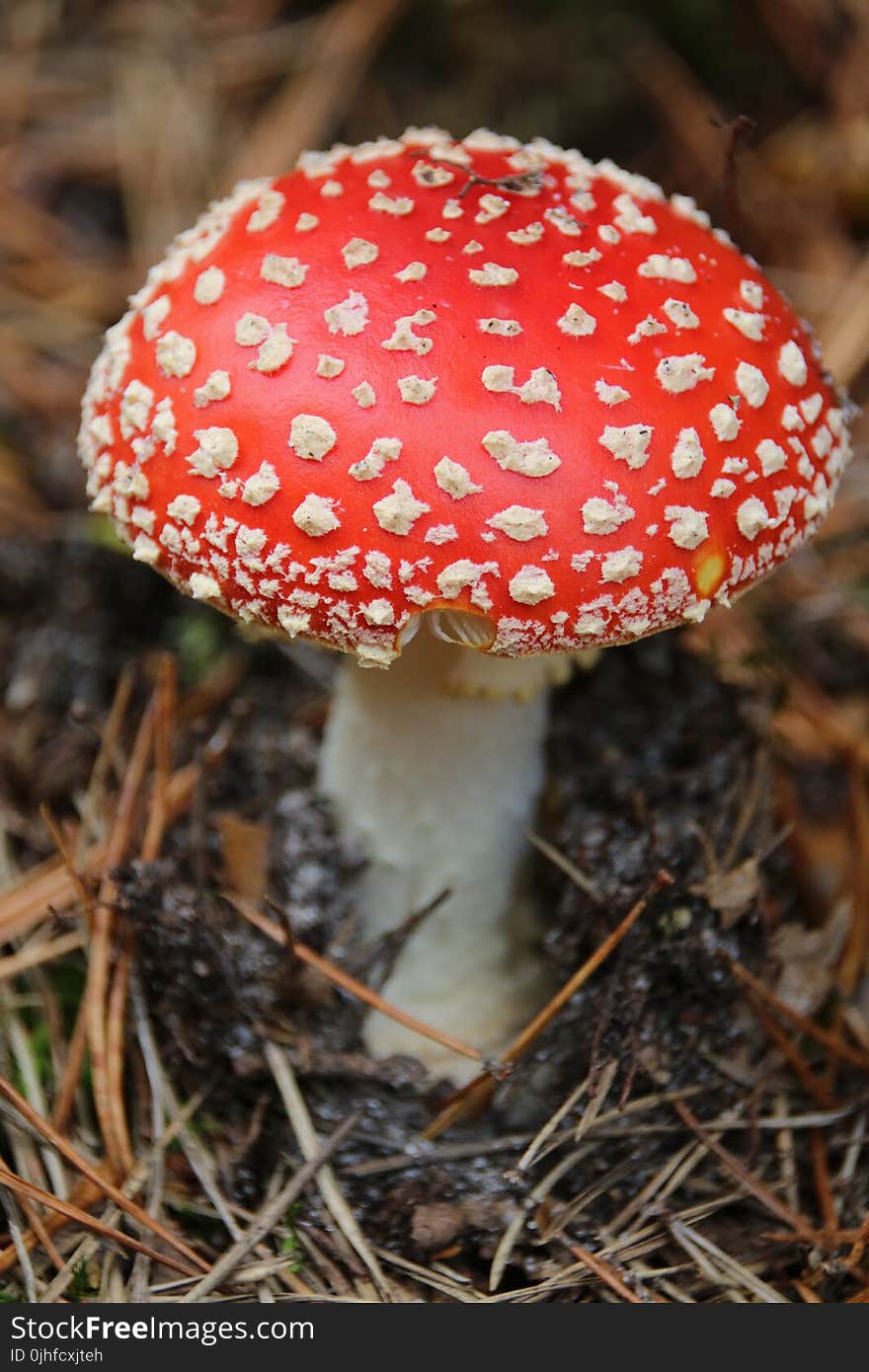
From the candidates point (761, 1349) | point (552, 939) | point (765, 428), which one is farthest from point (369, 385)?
point (761, 1349)

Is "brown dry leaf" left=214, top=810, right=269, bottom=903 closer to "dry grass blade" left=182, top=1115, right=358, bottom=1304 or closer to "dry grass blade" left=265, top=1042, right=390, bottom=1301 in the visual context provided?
"dry grass blade" left=265, top=1042, right=390, bottom=1301

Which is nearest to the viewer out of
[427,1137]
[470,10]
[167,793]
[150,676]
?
[427,1137]

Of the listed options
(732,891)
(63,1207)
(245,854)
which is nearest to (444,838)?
(245,854)

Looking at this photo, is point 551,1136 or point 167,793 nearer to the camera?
point 551,1136

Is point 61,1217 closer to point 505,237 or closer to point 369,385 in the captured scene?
point 369,385

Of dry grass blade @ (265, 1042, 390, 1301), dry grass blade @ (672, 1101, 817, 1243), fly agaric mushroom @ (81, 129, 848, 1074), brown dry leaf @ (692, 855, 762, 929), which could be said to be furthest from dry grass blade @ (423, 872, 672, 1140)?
fly agaric mushroom @ (81, 129, 848, 1074)

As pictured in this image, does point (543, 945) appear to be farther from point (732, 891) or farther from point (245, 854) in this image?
point (245, 854)

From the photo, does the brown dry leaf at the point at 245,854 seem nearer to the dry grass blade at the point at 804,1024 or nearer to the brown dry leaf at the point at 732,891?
the brown dry leaf at the point at 732,891
